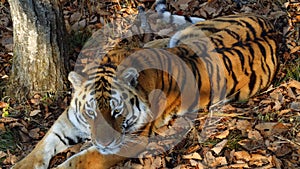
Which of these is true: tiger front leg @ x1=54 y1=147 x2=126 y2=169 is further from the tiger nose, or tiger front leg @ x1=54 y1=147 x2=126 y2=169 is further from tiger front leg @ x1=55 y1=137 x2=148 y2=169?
the tiger nose

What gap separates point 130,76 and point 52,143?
737mm

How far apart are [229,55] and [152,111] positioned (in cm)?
80

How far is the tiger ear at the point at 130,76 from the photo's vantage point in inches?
121

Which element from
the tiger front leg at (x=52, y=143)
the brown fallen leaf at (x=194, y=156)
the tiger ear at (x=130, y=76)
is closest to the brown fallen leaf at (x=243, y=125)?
the brown fallen leaf at (x=194, y=156)

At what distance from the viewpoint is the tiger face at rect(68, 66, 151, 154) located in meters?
3.01

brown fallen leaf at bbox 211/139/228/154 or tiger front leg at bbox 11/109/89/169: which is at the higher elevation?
tiger front leg at bbox 11/109/89/169

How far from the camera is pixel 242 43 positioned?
3834 mm

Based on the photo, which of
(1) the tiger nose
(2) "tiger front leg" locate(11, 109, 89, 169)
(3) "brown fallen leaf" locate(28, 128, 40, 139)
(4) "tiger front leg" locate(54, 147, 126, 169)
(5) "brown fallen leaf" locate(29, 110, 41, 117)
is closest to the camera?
(1) the tiger nose

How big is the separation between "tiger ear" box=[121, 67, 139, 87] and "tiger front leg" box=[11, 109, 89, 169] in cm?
49

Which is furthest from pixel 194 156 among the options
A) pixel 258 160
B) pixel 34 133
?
pixel 34 133

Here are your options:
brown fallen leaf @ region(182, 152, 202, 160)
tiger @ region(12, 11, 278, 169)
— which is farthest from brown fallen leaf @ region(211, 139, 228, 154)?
tiger @ region(12, 11, 278, 169)

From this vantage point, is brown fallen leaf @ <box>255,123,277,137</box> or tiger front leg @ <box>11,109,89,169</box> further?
brown fallen leaf @ <box>255,123,277,137</box>

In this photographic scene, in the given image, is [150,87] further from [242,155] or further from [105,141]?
[242,155]

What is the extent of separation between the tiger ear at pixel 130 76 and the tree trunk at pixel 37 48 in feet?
3.28
